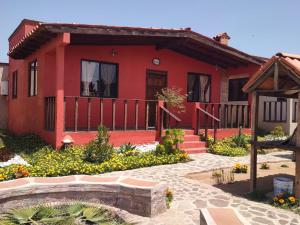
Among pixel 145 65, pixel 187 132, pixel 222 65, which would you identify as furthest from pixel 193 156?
pixel 222 65

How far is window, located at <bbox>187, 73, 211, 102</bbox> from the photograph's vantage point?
15.1 m

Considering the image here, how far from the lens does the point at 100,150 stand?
8.81 metres

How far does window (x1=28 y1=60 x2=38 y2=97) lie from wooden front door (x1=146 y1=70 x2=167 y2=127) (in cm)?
482

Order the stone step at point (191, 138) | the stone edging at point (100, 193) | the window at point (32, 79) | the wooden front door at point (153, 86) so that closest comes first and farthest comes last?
the stone edging at point (100, 193) < the stone step at point (191, 138) < the window at point (32, 79) < the wooden front door at point (153, 86)

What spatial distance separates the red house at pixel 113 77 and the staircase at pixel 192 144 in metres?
0.17

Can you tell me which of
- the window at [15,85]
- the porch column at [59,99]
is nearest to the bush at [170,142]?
the porch column at [59,99]

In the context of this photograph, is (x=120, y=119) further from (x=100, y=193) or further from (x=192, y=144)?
(x=100, y=193)

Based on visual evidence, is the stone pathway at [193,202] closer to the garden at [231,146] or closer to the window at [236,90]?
the garden at [231,146]

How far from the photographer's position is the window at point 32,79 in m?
13.0

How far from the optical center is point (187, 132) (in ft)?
40.5

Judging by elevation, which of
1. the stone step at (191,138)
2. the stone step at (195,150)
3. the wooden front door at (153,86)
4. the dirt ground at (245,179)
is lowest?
the dirt ground at (245,179)

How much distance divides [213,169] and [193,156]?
2.05 meters

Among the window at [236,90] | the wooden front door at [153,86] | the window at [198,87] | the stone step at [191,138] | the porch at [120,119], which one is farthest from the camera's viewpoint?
the window at [236,90]

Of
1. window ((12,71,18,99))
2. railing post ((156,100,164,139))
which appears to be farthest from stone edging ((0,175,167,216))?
window ((12,71,18,99))
